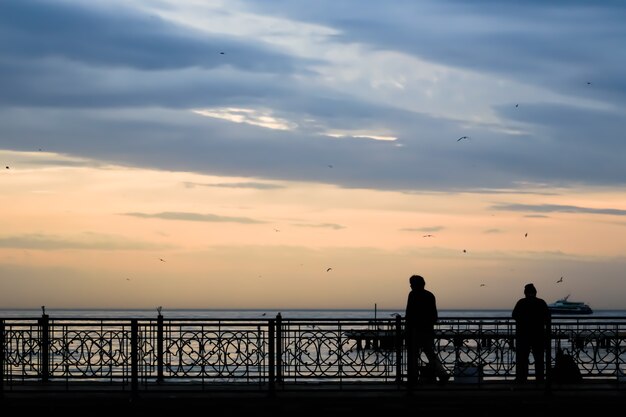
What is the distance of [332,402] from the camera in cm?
1725

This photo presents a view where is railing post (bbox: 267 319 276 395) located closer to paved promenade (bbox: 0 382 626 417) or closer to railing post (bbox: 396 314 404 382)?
paved promenade (bbox: 0 382 626 417)

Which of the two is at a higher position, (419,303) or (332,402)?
(419,303)

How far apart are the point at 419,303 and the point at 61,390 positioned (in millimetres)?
6841

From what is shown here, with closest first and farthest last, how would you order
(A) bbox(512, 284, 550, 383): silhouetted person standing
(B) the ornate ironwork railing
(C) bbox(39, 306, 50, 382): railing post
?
(B) the ornate ironwork railing
(C) bbox(39, 306, 50, 382): railing post
(A) bbox(512, 284, 550, 383): silhouetted person standing

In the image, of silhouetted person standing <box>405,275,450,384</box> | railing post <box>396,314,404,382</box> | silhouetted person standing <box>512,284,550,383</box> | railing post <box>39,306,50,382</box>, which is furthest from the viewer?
silhouetted person standing <box>512,284,550,383</box>

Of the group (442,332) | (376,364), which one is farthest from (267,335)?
(442,332)

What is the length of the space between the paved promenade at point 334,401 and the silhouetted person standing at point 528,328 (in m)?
1.42

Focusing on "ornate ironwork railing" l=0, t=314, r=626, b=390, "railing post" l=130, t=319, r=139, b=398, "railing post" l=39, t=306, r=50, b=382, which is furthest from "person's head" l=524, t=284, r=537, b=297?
"railing post" l=39, t=306, r=50, b=382

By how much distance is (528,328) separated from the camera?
20.8 metres

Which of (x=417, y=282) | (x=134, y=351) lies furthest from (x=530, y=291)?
(x=134, y=351)

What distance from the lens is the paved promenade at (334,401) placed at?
1664 centimetres

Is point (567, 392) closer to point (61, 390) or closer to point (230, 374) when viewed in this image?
point (230, 374)

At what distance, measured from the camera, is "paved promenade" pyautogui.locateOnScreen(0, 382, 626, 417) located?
16.6 meters

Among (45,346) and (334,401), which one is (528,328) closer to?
(334,401)
